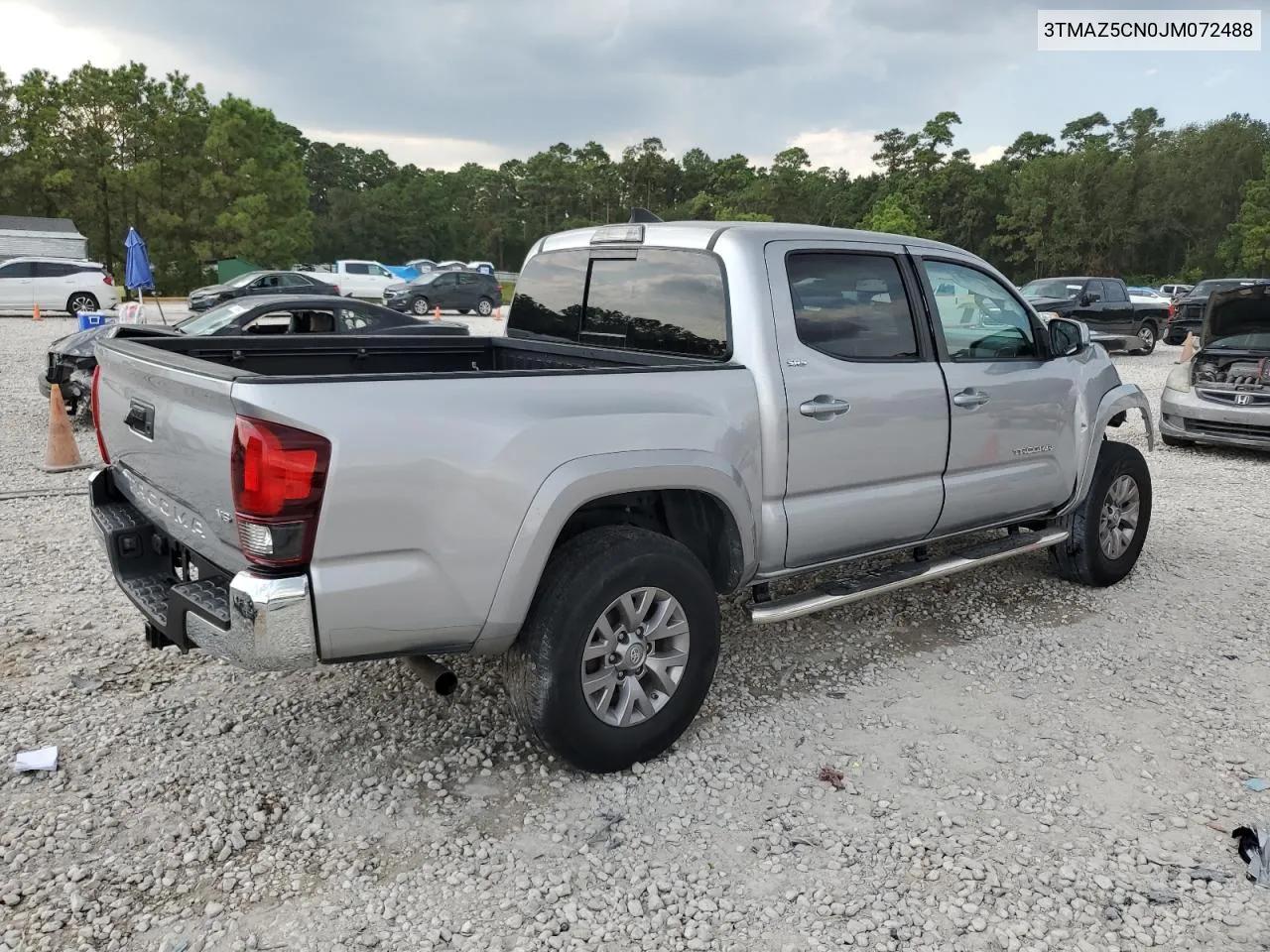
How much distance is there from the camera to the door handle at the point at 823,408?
3689 millimetres

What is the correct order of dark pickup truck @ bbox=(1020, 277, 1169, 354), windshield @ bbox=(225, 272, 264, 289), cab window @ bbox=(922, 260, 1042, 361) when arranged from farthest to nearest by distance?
1. windshield @ bbox=(225, 272, 264, 289)
2. dark pickup truck @ bbox=(1020, 277, 1169, 354)
3. cab window @ bbox=(922, 260, 1042, 361)

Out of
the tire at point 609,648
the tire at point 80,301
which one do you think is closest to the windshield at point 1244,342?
the tire at point 609,648

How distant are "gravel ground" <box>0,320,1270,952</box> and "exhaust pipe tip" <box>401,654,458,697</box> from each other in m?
0.40

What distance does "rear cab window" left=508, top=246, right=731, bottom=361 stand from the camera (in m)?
3.82

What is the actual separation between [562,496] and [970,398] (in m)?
2.28

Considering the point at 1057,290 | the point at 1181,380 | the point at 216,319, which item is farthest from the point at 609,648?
the point at 1057,290

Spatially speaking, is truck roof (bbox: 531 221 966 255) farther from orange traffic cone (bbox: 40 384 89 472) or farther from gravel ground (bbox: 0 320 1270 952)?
orange traffic cone (bbox: 40 384 89 472)

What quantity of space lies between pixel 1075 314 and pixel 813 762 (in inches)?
717

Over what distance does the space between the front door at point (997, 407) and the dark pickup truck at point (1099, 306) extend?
1468 cm

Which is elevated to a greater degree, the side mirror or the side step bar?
the side mirror

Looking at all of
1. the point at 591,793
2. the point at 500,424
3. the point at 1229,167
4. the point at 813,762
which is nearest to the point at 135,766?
the point at 591,793

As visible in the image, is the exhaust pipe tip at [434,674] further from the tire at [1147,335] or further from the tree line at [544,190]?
the tree line at [544,190]

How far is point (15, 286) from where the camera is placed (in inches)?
956

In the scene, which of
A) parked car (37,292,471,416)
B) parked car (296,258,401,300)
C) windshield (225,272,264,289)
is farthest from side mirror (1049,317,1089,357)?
parked car (296,258,401,300)
